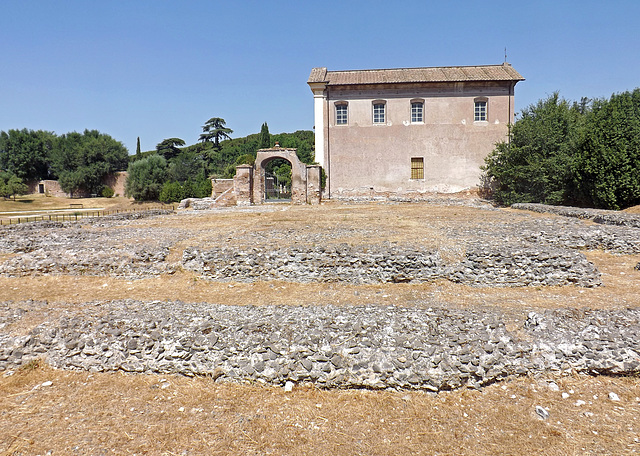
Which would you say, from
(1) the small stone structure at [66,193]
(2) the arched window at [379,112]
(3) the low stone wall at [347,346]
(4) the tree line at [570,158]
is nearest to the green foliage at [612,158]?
(4) the tree line at [570,158]

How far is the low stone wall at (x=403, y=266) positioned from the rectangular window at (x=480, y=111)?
2445 cm

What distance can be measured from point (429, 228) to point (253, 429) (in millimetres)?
10997

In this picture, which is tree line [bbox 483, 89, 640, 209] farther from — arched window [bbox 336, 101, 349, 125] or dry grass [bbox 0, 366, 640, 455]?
dry grass [bbox 0, 366, 640, 455]

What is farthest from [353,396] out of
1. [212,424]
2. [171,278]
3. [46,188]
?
[46,188]

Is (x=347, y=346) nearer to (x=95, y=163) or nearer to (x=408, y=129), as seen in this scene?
(x=408, y=129)

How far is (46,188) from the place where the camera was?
181ft

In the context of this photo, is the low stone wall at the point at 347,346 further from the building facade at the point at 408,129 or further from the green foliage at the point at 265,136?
the green foliage at the point at 265,136

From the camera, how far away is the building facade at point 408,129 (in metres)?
30.2

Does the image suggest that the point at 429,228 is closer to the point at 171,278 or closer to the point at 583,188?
the point at 171,278

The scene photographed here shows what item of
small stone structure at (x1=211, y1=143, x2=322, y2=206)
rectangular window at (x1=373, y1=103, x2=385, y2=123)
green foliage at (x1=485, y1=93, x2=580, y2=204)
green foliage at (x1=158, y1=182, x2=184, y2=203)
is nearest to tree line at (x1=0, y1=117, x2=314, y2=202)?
green foliage at (x1=158, y1=182, x2=184, y2=203)

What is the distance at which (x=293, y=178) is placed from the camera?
29375 millimetres

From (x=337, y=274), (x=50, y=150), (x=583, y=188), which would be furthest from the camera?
(x=50, y=150)

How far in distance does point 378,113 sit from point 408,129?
2.81 m

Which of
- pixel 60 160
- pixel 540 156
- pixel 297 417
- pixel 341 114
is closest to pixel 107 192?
pixel 60 160
